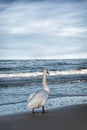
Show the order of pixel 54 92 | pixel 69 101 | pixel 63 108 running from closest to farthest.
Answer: pixel 63 108, pixel 69 101, pixel 54 92

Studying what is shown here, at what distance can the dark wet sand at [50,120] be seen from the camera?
8302mm

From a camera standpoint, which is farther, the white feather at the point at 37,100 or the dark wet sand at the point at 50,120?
the white feather at the point at 37,100

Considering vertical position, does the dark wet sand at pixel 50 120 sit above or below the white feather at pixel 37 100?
below

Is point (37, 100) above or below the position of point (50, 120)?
above

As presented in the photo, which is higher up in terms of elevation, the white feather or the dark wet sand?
the white feather

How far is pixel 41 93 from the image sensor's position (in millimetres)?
10414

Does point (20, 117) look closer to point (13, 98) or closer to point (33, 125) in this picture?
point (33, 125)

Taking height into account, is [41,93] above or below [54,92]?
above

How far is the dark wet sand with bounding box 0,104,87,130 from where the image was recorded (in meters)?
8.30

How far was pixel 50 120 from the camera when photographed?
9086 mm

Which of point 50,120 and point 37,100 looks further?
point 37,100

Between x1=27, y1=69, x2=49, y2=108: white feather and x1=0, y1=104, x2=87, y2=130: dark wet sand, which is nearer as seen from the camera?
x1=0, y1=104, x2=87, y2=130: dark wet sand

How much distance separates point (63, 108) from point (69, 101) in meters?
3.37

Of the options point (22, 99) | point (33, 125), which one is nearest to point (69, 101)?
point (22, 99)
